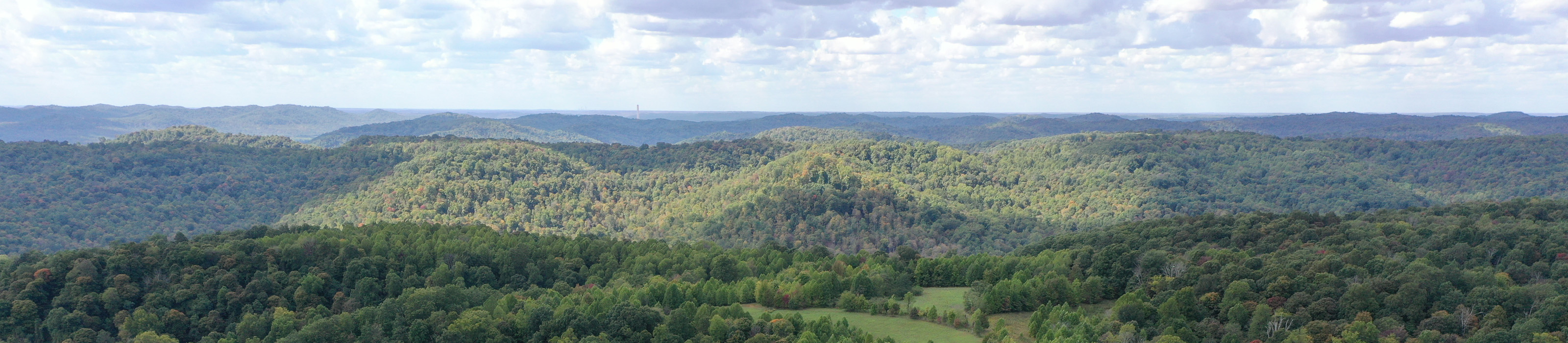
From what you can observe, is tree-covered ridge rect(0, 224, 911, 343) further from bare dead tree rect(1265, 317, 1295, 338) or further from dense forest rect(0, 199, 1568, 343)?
bare dead tree rect(1265, 317, 1295, 338)

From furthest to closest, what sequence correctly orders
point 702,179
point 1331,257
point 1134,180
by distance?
point 702,179 → point 1134,180 → point 1331,257

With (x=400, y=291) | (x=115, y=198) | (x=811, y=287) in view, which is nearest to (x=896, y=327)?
(x=811, y=287)

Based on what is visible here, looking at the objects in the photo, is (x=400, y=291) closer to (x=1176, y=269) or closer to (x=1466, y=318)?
(x=1176, y=269)

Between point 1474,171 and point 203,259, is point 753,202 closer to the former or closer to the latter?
point 203,259

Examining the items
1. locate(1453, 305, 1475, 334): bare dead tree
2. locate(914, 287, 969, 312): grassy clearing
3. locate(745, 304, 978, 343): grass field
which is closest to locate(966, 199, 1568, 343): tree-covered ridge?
locate(1453, 305, 1475, 334): bare dead tree

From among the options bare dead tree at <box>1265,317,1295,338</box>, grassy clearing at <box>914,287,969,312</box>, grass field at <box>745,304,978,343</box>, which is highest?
bare dead tree at <box>1265,317,1295,338</box>

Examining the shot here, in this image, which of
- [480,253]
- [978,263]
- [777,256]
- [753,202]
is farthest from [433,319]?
[753,202]
